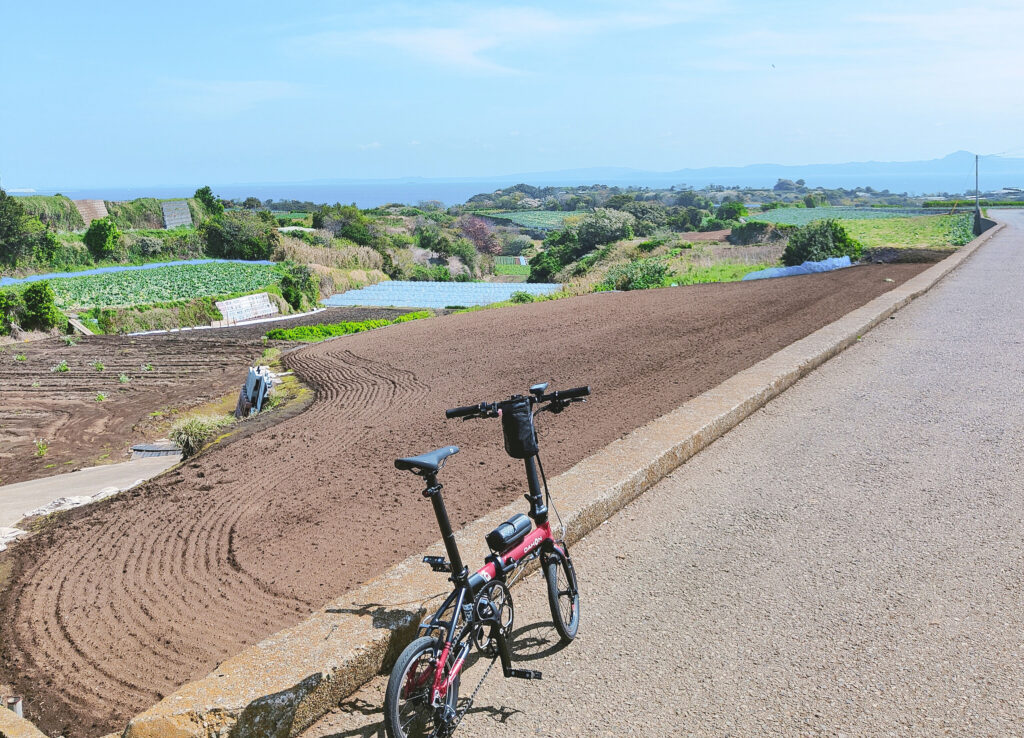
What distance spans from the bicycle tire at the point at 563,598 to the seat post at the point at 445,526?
0.63m

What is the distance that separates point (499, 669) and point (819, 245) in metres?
29.1

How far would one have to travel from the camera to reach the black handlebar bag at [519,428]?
3.64m

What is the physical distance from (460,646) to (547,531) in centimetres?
82

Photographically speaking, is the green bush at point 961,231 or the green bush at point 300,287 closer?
the green bush at point 961,231

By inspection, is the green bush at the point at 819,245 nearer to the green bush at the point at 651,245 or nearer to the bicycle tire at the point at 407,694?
the green bush at the point at 651,245

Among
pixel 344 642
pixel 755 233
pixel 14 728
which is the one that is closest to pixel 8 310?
pixel 14 728

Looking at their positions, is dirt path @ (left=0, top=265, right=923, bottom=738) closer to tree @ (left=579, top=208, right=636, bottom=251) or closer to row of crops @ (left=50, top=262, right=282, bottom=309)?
row of crops @ (left=50, top=262, right=282, bottom=309)

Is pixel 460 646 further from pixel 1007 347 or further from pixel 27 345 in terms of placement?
pixel 27 345

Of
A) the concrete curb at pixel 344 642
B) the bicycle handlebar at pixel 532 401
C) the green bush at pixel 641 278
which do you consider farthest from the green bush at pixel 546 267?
the bicycle handlebar at pixel 532 401

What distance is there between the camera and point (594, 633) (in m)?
3.95

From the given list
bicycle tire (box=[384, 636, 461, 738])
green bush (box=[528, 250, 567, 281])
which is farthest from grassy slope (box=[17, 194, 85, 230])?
bicycle tire (box=[384, 636, 461, 738])

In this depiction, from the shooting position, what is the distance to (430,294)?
49906 millimetres

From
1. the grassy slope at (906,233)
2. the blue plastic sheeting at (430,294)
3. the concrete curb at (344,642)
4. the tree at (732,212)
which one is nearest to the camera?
the concrete curb at (344,642)

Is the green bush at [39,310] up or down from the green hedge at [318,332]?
up
